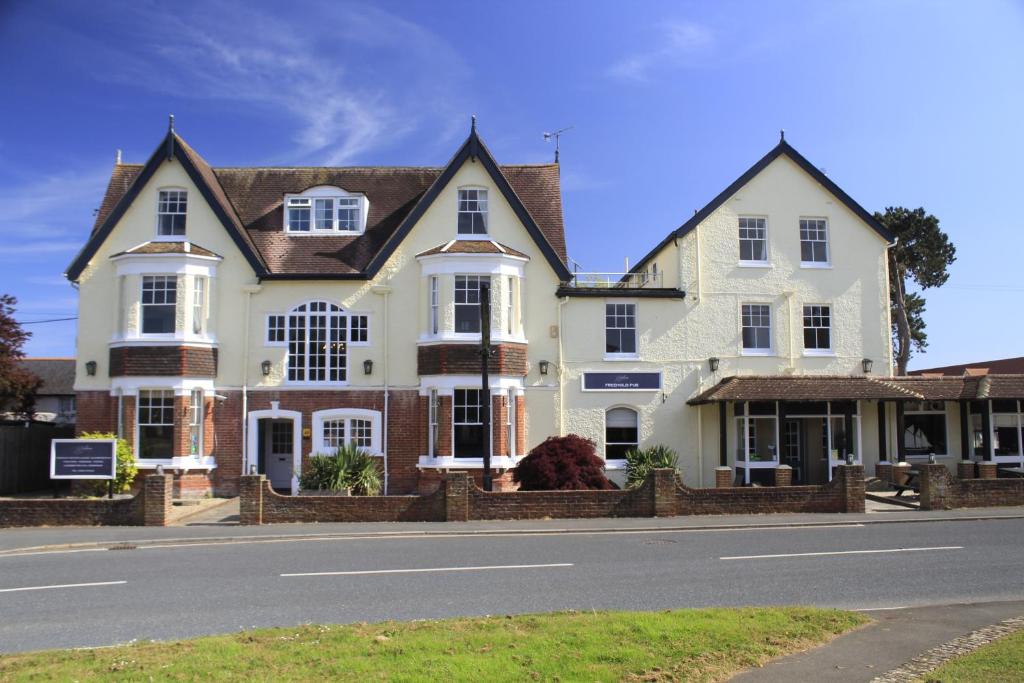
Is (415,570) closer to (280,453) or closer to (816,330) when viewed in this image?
(280,453)

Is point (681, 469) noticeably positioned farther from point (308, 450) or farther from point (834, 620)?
point (834, 620)

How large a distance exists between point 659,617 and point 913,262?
43.6 metres

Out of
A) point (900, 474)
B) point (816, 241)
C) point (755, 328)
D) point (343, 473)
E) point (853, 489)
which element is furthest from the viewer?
point (816, 241)

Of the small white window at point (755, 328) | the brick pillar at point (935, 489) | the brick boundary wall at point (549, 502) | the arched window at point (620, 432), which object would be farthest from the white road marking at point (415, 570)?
the small white window at point (755, 328)

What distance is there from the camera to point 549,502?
19703 mm

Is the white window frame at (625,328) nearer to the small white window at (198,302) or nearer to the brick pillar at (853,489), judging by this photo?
the brick pillar at (853,489)

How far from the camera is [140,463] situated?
964 inches

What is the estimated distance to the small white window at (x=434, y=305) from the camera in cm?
2530

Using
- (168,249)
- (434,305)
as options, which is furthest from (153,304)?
(434,305)

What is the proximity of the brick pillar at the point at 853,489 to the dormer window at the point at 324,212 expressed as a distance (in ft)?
52.4

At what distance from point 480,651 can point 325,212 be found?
2159cm

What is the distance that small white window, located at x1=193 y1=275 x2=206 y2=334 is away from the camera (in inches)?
987

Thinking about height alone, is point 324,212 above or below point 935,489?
above

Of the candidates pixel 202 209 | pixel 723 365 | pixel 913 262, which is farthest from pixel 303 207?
pixel 913 262
